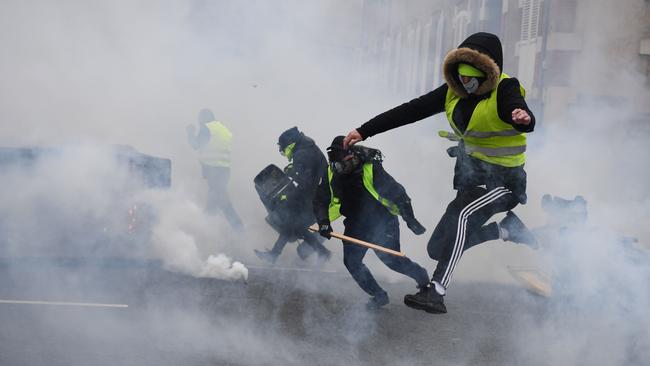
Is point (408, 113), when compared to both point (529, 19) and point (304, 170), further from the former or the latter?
point (529, 19)

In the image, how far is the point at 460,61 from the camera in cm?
524

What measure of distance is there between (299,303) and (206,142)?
4.18m

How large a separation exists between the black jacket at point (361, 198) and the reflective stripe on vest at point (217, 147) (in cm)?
434

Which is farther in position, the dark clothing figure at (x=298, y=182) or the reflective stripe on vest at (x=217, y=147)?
the reflective stripe on vest at (x=217, y=147)

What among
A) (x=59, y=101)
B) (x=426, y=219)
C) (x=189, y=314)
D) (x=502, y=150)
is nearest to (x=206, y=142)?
(x=426, y=219)

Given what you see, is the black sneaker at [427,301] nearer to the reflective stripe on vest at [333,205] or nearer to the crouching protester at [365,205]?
the crouching protester at [365,205]

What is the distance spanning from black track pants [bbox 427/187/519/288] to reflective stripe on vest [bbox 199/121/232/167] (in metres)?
6.21

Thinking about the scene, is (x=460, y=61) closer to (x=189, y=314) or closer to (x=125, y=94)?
(x=189, y=314)

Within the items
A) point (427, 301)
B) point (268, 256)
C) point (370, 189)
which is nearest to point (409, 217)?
point (370, 189)

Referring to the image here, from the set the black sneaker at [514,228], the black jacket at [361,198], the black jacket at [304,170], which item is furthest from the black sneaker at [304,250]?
the black sneaker at [514,228]

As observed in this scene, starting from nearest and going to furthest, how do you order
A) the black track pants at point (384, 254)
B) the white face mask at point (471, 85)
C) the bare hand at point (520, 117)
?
the bare hand at point (520, 117) < the white face mask at point (471, 85) < the black track pants at point (384, 254)

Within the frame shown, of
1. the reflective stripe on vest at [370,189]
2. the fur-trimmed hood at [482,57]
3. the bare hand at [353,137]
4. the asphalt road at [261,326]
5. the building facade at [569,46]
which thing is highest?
the building facade at [569,46]

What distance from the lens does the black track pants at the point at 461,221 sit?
5.59 metres

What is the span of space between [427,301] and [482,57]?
4.34ft
